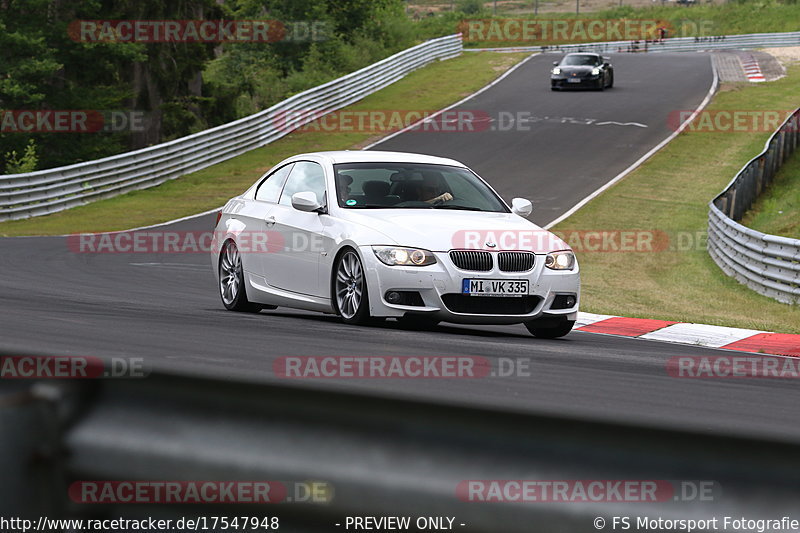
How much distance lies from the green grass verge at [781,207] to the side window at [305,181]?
1290 cm

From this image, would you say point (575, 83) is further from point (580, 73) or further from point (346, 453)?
point (346, 453)

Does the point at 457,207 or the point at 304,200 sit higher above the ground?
the point at 304,200

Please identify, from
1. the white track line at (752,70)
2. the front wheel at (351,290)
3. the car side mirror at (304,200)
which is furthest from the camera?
the white track line at (752,70)

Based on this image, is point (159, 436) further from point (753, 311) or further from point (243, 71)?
point (243, 71)

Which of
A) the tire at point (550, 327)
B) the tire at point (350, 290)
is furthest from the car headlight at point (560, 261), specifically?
the tire at point (350, 290)

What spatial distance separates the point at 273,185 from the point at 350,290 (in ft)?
6.94

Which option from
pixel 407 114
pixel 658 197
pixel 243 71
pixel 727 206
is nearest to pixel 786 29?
pixel 243 71

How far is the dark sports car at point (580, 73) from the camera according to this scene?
1767 inches

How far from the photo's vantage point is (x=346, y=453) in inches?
90.0

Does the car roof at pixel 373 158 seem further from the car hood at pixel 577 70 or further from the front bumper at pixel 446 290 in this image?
the car hood at pixel 577 70

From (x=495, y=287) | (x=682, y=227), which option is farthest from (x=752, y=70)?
(x=495, y=287)

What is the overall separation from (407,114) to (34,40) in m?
12.9

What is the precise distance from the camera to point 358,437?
2.28 metres

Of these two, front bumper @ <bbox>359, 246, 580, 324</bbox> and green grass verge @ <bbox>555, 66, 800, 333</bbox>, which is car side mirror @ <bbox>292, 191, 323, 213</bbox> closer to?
front bumper @ <bbox>359, 246, 580, 324</bbox>
